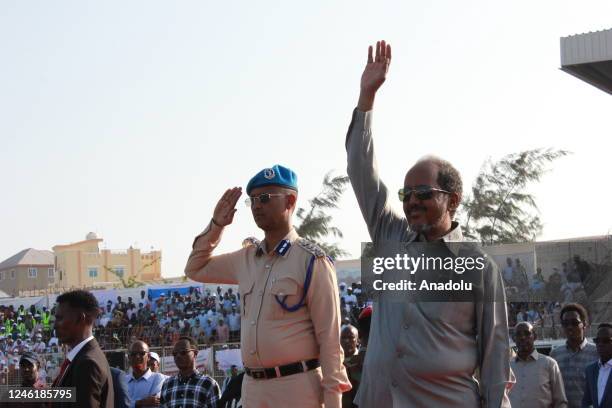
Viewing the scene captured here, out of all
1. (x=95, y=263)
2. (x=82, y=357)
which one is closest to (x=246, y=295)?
(x=82, y=357)

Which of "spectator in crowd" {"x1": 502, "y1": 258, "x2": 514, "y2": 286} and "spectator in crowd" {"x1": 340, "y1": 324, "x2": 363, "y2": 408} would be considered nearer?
"spectator in crowd" {"x1": 340, "y1": 324, "x2": 363, "y2": 408}

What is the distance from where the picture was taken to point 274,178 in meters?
5.07

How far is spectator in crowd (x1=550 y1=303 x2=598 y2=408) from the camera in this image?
8914 millimetres

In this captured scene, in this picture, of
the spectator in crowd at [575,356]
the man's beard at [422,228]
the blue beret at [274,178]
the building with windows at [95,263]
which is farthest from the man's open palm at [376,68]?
the building with windows at [95,263]

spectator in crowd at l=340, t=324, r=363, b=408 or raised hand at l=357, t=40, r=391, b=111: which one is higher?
raised hand at l=357, t=40, r=391, b=111

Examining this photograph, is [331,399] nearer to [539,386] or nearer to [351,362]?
[351,362]

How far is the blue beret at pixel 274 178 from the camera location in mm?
5066

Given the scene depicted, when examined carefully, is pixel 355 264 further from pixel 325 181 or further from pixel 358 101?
pixel 358 101

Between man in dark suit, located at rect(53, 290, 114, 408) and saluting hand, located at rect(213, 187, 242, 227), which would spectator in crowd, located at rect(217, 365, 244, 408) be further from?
saluting hand, located at rect(213, 187, 242, 227)

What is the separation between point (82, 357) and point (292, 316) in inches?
46.1

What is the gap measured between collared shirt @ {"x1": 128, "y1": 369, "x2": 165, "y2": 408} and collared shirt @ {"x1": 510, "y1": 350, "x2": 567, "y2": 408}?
12.3 ft

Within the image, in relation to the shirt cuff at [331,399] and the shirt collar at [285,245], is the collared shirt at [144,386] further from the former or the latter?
the shirt cuff at [331,399]

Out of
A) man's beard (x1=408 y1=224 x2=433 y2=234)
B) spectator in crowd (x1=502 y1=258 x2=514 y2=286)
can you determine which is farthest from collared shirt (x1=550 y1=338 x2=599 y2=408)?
spectator in crowd (x1=502 y1=258 x2=514 y2=286)

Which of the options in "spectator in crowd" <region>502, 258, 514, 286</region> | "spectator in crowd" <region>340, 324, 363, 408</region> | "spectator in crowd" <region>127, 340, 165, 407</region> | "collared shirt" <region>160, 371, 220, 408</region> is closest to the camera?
"spectator in crowd" <region>340, 324, 363, 408</region>
